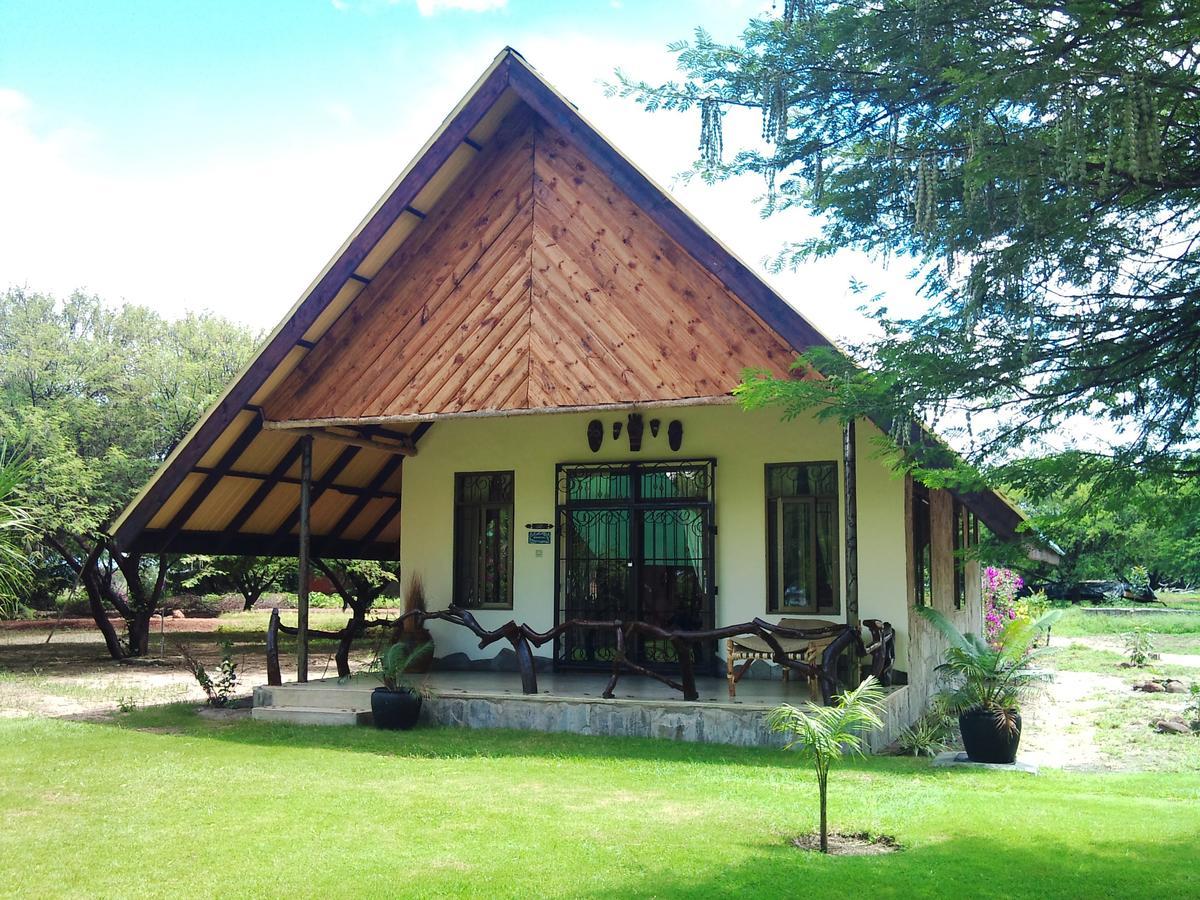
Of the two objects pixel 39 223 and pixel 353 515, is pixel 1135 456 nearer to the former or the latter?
pixel 353 515

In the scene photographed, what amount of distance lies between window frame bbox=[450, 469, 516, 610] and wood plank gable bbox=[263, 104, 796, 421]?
2827 mm

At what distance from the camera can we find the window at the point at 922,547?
11.5 m

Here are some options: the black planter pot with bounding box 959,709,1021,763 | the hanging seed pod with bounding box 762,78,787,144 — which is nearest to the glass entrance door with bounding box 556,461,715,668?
the black planter pot with bounding box 959,709,1021,763

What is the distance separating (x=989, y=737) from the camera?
8.33 metres

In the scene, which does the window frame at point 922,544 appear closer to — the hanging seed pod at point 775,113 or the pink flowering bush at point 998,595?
the hanging seed pod at point 775,113

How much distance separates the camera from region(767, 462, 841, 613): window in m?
11.2

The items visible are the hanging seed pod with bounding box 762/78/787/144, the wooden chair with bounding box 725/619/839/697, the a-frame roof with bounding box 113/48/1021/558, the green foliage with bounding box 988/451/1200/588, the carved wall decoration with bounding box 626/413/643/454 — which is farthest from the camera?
the carved wall decoration with bounding box 626/413/643/454

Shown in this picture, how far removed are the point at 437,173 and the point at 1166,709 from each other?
1077 centimetres

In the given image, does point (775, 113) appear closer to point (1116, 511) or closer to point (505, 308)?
point (1116, 511)

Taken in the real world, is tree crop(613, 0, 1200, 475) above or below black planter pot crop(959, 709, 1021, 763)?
above

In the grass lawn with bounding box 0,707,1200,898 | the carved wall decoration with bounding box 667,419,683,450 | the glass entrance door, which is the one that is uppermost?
the carved wall decoration with bounding box 667,419,683,450

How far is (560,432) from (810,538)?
3282 mm

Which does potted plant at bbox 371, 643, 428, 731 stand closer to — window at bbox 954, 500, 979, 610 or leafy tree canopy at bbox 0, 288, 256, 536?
window at bbox 954, 500, 979, 610

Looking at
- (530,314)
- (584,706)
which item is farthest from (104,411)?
(584,706)
